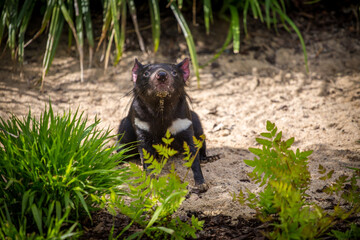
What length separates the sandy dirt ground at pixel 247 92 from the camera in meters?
3.55

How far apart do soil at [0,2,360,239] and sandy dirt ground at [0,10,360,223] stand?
0.01 metres

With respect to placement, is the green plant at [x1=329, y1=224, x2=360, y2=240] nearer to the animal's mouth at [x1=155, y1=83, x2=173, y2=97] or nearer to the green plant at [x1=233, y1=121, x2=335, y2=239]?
the green plant at [x1=233, y1=121, x2=335, y2=239]

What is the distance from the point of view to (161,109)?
2895mm

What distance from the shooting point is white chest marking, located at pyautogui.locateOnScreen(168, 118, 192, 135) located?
2.96 m

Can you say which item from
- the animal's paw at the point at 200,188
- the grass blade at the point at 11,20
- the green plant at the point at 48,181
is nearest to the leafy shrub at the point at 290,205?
the animal's paw at the point at 200,188

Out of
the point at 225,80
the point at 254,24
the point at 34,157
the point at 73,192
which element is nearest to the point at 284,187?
the point at 73,192

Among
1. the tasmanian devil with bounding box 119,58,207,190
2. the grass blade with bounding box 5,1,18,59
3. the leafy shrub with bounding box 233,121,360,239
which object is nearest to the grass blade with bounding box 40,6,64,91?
the grass blade with bounding box 5,1,18,59

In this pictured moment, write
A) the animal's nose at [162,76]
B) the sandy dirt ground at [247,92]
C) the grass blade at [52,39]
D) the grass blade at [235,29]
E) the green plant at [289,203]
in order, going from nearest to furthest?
the green plant at [289,203] < the animal's nose at [162,76] < the sandy dirt ground at [247,92] < the grass blade at [52,39] < the grass blade at [235,29]

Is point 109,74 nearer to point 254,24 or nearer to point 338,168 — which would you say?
point 254,24

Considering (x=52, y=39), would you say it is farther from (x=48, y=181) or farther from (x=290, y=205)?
(x=290, y=205)

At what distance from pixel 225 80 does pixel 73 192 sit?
322 cm

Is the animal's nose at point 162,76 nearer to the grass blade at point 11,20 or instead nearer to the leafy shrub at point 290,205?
the leafy shrub at point 290,205

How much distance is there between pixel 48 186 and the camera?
194 centimetres

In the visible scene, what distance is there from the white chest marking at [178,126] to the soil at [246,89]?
0.40 metres
